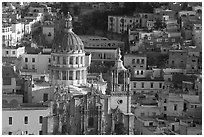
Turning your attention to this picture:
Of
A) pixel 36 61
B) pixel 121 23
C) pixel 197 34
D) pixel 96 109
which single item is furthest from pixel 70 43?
pixel 121 23

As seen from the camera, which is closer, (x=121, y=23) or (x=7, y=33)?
(x=7, y=33)

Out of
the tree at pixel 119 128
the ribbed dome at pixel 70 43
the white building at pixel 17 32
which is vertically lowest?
the tree at pixel 119 128

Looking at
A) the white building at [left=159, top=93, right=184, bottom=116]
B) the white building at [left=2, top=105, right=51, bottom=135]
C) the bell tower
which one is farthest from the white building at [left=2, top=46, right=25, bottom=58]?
the bell tower

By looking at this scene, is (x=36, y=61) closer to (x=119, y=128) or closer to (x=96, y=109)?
(x=119, y=128)

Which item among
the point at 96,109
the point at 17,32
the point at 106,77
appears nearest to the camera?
the point at 96,109

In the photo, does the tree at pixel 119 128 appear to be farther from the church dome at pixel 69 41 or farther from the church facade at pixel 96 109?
the church dome at pixel 69 41

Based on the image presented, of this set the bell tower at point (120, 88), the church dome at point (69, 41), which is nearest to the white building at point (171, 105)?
the bell tower at point (120, 88)

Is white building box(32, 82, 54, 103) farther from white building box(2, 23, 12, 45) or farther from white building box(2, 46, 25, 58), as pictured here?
white building box(2, 23, 12, 45)
